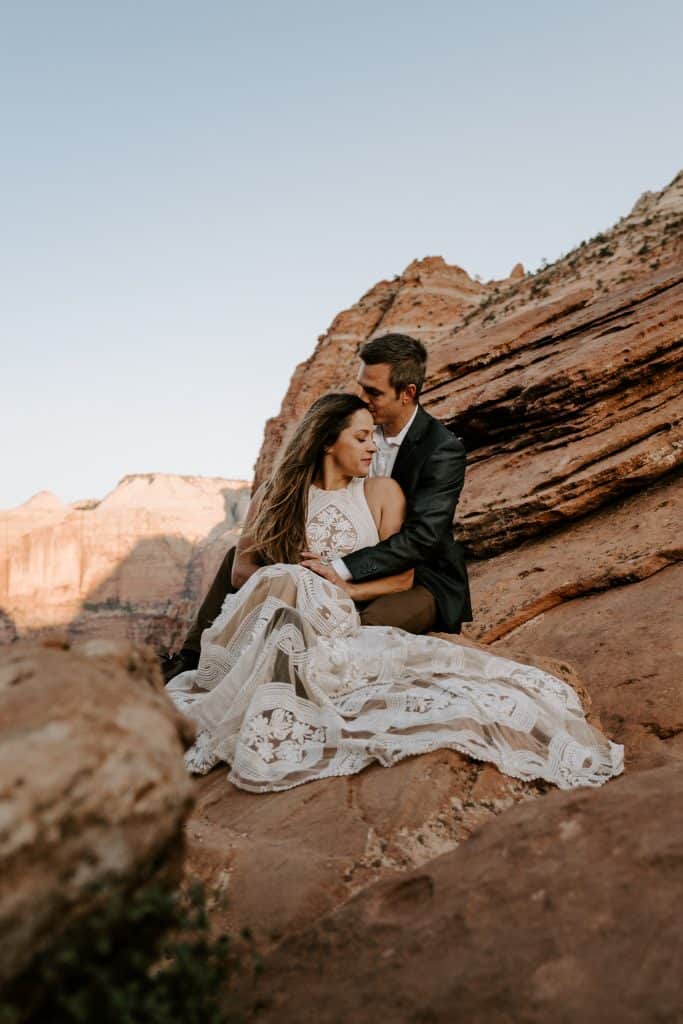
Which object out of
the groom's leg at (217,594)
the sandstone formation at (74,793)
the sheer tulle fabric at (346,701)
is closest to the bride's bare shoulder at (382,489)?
the groom's leg at (217,594)

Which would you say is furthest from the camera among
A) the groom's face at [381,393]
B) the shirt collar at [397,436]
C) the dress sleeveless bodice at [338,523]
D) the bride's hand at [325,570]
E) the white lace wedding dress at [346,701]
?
the shirt collar at [397,436]

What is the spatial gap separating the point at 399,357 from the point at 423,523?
1.29m

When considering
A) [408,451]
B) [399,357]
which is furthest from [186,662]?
[399,357]

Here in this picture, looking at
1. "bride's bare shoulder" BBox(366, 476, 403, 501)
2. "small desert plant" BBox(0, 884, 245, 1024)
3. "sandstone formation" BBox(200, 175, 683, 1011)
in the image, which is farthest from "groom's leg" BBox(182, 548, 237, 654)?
"small desert plant" BBox(0, 884, 245, 1024)

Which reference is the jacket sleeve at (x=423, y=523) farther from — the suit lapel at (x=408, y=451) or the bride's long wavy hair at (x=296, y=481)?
Answer: the bride's long wavy hair at (x=296, y=481)

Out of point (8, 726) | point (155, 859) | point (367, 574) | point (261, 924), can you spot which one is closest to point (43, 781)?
point (8, 726)

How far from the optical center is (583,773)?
3.78m

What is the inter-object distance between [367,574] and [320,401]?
1.17 m

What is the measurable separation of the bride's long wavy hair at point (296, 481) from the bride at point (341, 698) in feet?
0.18

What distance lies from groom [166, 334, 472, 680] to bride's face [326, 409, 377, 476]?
0.48m

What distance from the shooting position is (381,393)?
5848 mm

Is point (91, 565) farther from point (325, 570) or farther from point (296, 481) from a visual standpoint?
point (325, 570)

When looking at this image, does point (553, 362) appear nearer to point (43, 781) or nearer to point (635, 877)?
point (635, 877)

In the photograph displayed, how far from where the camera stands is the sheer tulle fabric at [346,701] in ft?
12.1
